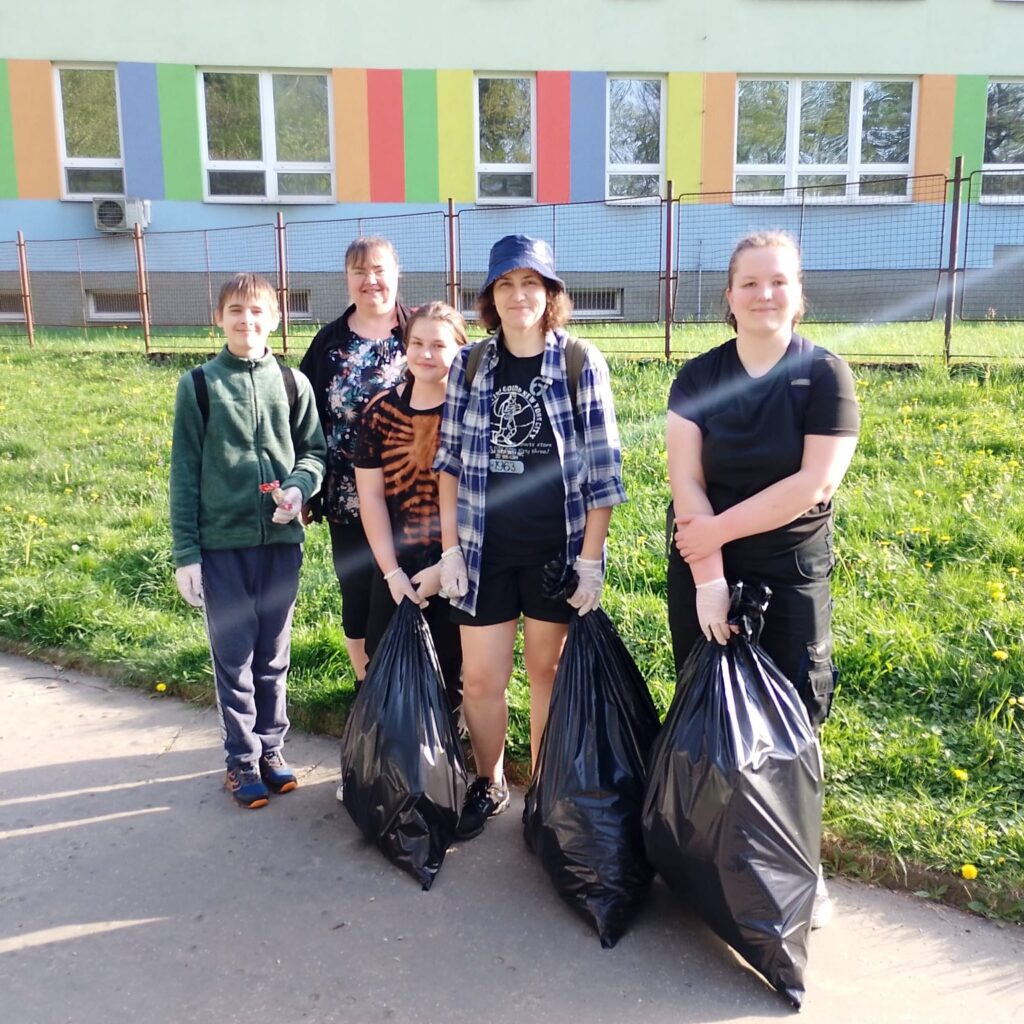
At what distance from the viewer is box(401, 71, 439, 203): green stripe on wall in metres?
14.9

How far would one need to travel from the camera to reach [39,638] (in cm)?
478

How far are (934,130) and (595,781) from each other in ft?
50.9

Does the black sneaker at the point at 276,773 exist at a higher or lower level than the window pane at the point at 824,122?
lower

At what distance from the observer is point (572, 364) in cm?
287

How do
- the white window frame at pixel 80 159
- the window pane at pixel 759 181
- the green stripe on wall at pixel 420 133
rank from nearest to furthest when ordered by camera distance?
1. the white window frame at pixel 80 159
2. the green stripe on wall at pixel 420 133
3. the window pane at pixel 759 181

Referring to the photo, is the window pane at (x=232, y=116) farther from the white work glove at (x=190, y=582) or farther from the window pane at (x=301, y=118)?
the white work glove at (x=190, y=582)

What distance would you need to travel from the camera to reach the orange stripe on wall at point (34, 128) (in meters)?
14.5

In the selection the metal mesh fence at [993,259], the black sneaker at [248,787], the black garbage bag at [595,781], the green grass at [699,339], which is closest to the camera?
the black garbage bag at [595,781]

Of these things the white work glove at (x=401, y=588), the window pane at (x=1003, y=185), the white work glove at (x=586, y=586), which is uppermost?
the window pane at (x=1003, y=185)

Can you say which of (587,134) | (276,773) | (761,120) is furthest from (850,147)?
(276,773)

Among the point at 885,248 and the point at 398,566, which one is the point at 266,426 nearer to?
the point at 398,566

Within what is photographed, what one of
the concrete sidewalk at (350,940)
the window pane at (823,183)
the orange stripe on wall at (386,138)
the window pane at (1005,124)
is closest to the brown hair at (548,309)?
the concrete sidewalk at (350,940)

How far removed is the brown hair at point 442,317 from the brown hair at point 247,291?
0.50 meters

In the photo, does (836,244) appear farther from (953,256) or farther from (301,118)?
(301,118)
